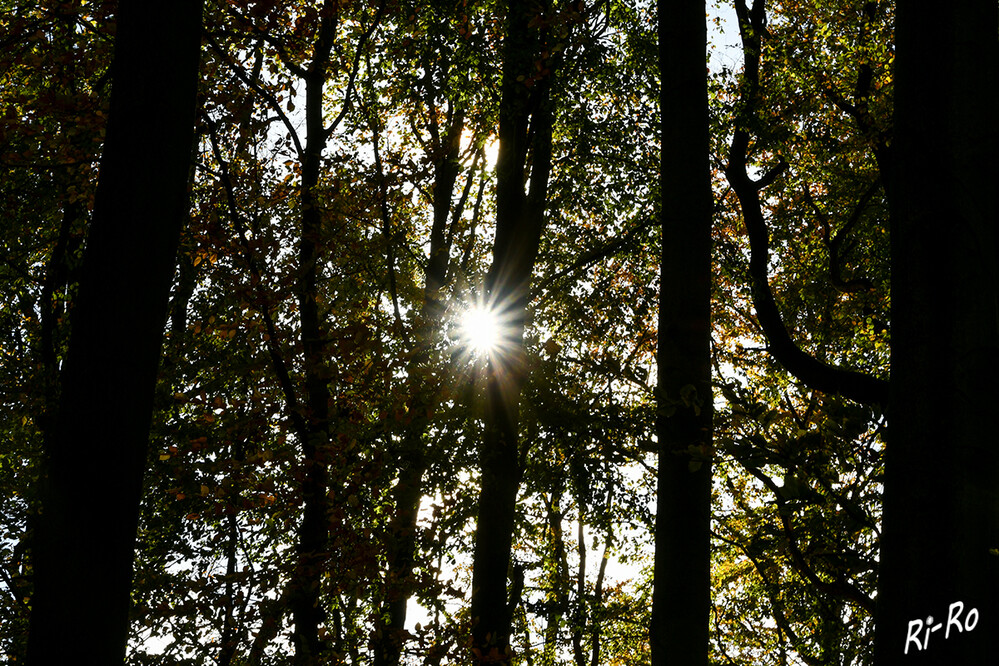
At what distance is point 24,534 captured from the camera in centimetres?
1010

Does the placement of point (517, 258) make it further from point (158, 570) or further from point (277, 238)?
point (158, 570)

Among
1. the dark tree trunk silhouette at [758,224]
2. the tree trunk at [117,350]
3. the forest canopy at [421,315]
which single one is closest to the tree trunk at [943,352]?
the forest canopy at [421,315]

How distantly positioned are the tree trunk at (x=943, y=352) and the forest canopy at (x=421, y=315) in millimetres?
235

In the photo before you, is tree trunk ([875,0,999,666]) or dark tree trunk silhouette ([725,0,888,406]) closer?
tree trunk ([875,0,999,666])

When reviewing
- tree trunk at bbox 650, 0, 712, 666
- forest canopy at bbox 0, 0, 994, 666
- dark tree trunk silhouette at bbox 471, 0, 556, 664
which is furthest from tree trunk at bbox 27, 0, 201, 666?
dark tree trunk silhouette at bbox 471, 0, 556, 664

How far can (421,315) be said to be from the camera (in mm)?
12367

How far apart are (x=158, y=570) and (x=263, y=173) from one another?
5.22 meters

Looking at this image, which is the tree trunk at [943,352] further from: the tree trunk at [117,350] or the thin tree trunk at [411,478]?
the thin tree trunk at [411,478]

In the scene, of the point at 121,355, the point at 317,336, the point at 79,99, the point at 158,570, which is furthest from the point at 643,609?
the point at 121,355

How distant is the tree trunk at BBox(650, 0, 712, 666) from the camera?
3.50 meters

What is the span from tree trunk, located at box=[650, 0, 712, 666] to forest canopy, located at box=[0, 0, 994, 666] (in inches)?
2.3

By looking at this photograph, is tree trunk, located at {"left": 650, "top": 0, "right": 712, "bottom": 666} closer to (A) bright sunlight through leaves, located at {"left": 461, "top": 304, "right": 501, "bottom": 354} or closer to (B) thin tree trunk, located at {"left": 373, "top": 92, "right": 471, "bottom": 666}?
(B) thin tree trunk, located at {"left": 373, "top": 92, "right": 471, "bottom": 666}

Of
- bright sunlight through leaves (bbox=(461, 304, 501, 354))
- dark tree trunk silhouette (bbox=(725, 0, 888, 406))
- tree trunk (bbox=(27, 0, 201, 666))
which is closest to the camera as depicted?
tree trunk (bbox=(27, 0, 201, 666))

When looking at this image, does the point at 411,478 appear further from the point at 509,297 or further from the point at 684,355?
the point at 684,355
